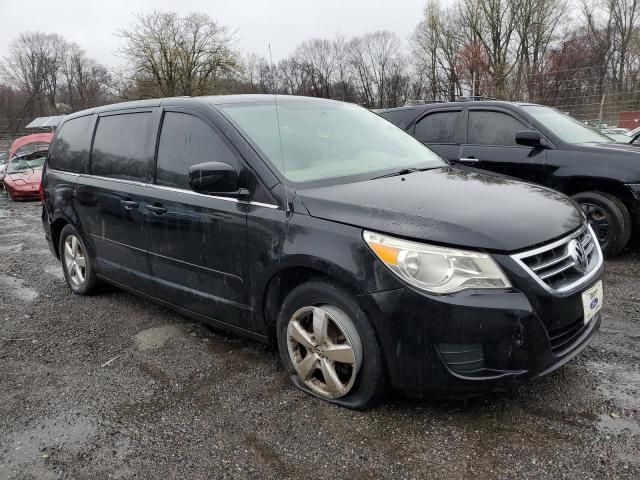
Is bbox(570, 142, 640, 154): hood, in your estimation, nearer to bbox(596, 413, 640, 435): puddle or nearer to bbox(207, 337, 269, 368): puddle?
bbox(596, 413, 640, 435): puddle

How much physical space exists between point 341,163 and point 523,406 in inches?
67.6

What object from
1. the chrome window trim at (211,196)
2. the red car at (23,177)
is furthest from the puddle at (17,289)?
the red car at (23,177)

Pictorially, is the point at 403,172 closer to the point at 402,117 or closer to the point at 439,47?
the point at 402,117

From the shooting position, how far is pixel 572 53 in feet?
141

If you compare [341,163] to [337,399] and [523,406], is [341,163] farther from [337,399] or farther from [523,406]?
[523,406]

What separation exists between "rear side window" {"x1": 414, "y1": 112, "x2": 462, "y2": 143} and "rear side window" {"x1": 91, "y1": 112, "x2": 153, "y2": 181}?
3.97m

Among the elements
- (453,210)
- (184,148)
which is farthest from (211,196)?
(453,210)

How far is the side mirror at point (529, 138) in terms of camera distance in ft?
18.9

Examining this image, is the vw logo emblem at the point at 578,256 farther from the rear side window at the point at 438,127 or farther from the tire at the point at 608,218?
the rear side window at the point at 438,127

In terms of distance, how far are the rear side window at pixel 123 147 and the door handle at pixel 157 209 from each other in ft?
0.75

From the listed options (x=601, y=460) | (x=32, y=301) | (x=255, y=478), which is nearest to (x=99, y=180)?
(x=32, y=301)

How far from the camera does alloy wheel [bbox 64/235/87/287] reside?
16.3 feet

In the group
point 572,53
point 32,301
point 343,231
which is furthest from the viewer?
point 572,53

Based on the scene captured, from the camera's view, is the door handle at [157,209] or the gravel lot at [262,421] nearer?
the gravel lot at [262,421]
